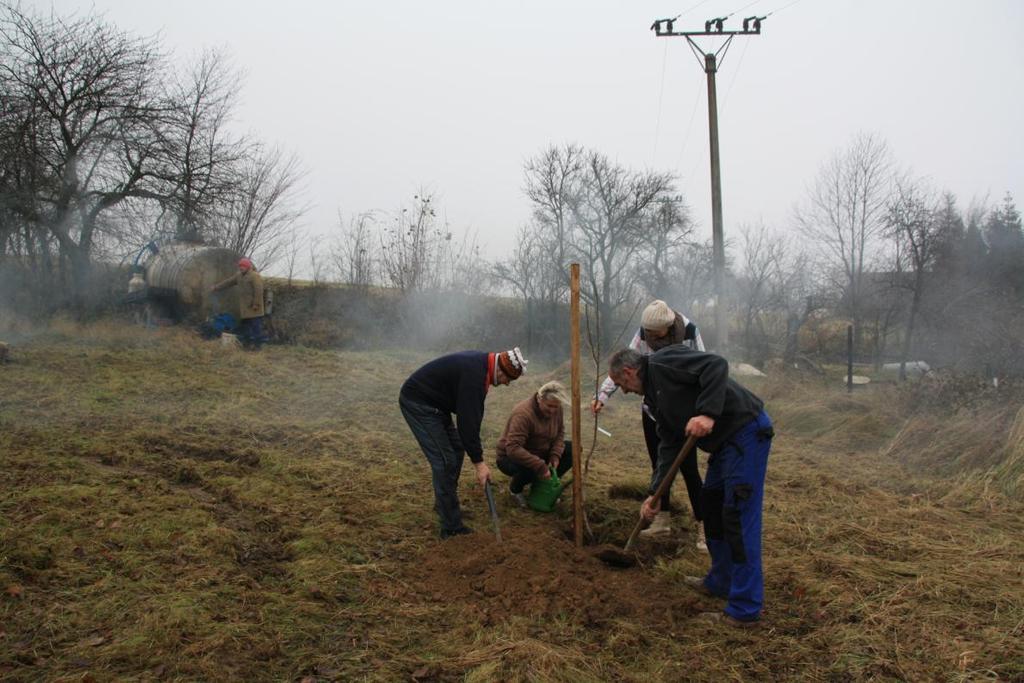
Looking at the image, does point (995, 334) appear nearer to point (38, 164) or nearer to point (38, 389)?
point (38, 389)

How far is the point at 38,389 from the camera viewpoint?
7.38m

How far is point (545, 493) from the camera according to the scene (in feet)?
17.5

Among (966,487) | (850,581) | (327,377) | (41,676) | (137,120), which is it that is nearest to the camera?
(41,676)

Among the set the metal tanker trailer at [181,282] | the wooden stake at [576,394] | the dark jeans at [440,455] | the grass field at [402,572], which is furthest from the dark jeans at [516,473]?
the metal tanker trailer at [181,282]

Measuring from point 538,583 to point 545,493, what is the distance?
5.22 feet

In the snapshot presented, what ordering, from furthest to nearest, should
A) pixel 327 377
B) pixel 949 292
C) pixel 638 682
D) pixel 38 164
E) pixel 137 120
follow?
1. pixel 949 292
2. pixel 137 120
3. pixel 38 164
4. pixel 327 377
5. pixel 638 682

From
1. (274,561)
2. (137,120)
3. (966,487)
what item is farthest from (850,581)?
(137,120)

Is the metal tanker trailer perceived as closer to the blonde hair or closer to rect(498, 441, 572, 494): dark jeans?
rect(498, 441, 572, 494): dark jeans

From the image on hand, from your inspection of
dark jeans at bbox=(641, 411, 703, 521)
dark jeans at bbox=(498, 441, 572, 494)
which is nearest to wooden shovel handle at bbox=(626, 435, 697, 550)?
dark jeans at bbox=(641, 411, 703, 521)

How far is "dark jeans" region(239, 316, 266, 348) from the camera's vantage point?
12.2 metres

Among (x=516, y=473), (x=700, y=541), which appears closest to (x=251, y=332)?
(x=516, y=473)

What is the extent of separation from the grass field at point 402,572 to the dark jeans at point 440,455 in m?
0.22

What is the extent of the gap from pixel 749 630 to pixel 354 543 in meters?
2.35

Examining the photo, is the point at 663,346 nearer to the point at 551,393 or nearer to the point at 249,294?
the point at 551,393
